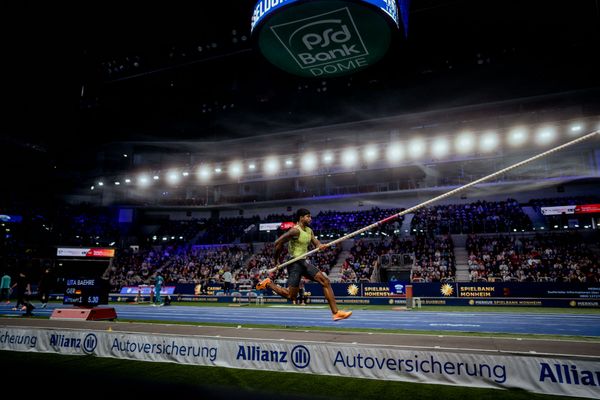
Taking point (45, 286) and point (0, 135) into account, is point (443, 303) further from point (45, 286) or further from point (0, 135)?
point (0, 135)

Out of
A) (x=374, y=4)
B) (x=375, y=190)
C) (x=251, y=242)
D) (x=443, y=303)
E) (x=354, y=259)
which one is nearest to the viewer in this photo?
(x=374, y=4)

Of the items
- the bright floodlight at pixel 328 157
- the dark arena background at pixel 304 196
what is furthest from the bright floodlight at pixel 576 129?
the bright floodlight at pixel 328 157

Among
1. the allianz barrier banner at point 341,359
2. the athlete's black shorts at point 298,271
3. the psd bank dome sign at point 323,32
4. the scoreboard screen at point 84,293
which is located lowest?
the allianz barrier banner at point 341,359

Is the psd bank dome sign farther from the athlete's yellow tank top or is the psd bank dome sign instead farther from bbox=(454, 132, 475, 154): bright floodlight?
bbox=(454, 132, 475, 154): bright floodlight

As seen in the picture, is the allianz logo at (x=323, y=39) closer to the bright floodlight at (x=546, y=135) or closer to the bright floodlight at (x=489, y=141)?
the bright floodlight at (x=489, y=141)

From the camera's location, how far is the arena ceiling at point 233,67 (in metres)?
13.2

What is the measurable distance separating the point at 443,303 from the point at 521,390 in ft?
54.5

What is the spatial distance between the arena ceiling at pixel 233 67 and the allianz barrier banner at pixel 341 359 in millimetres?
7709

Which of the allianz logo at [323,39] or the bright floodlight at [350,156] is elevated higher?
the bright floodlight at [350,156]

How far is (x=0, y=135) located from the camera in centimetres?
2555

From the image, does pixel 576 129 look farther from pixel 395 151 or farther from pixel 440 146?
pixel 395 151

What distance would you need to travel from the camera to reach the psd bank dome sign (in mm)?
7566

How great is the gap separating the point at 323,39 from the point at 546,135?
24239 millimetres

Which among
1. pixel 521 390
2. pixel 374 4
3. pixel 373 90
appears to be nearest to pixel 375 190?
pixel 373 90
